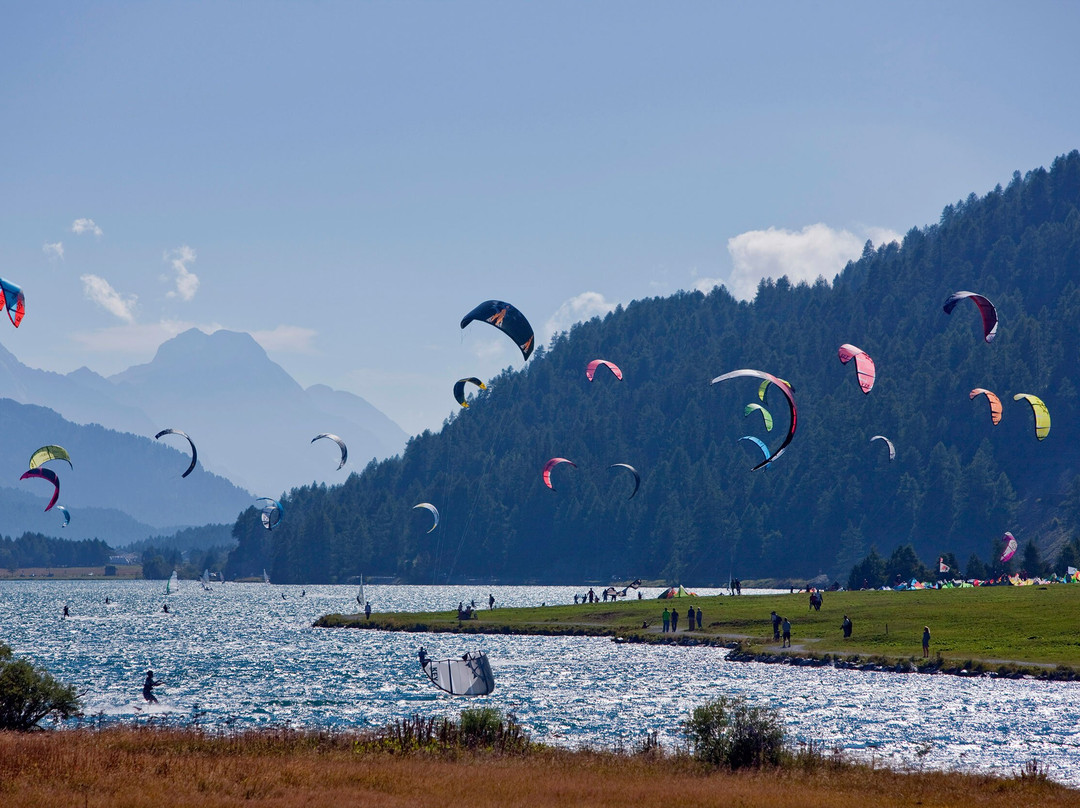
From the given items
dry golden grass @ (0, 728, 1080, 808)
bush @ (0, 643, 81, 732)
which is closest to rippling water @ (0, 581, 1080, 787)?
dry golden grass @ (0, 728, 1080, 808)

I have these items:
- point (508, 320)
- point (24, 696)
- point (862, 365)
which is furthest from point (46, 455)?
point (862, 365)

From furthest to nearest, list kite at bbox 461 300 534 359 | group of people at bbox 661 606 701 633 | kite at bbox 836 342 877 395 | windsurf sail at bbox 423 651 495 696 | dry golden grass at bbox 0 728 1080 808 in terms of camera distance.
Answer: group of people at bbox 661 606 701 633 < kite at bbox 836 342 877 395 < kite at bbox 461 300 534 359 < windsurf sail at bbox 423 651 495 696 < dry golden grass at bbox 0 728 1080 808

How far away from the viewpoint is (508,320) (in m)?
49.0

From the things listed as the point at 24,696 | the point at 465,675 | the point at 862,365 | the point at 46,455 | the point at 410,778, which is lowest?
the point at 410,778

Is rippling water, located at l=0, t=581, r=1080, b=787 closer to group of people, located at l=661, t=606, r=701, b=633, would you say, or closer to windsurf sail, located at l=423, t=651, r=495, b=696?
windsurf sail, located at l=423, t=651, r=495, b=696

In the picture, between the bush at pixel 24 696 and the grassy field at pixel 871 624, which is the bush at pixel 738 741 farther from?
the grassy field at pixel 871 624

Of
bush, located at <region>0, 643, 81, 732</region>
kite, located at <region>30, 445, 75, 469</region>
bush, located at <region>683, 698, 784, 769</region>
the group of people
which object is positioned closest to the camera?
bush, located at <region>683, 698, 784, 769</region>

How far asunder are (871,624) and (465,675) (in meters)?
32.1

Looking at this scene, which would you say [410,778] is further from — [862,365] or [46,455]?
[46,455]

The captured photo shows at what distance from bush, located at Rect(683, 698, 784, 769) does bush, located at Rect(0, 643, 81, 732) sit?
18.3m

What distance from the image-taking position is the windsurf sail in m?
37.1

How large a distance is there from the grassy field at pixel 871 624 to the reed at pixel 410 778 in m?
22.9

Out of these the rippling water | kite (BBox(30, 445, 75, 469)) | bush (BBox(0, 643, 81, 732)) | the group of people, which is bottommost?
the rippling water

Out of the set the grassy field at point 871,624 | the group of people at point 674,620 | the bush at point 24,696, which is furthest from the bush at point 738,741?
the group of people at point 674,620
